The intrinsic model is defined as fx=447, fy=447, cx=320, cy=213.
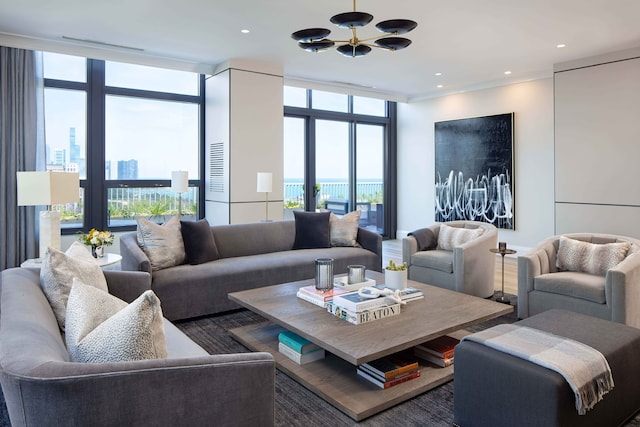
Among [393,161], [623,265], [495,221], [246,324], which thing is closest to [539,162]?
[495,221]

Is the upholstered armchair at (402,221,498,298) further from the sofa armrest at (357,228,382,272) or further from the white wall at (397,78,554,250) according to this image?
the white wall at (397,78,554,250)

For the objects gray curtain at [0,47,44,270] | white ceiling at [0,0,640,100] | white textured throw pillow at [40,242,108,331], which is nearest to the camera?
→ white textured throw pillow at [40,242,108,331]

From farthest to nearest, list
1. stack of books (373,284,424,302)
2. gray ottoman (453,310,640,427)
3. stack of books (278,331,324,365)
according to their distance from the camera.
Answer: stack of books (373,284,424,302)
stack of books (278,331,324,365)
gray ottoman (453,310,640,427)

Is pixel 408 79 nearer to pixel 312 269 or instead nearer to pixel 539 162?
pixel 539 162

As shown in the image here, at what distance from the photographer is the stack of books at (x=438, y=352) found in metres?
2.91

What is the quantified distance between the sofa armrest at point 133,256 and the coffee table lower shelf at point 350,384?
1.20 meters

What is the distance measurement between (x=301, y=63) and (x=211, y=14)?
208 cm

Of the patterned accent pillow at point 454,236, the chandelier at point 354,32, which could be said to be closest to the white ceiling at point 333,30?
the chandelier at point 354,32

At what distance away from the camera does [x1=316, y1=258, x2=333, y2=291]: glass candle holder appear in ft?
10.9

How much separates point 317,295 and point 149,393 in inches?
75.6

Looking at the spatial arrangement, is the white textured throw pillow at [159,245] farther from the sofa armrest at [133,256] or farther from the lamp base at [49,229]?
the lamp base at [49,229]

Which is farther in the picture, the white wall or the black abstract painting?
the black abstract painting

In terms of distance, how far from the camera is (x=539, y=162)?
6.83m

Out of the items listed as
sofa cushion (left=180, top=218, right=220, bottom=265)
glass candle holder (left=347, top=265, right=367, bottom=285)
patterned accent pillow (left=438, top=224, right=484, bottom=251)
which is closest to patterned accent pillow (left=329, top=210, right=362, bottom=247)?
patterned accent pillow (left=438, top=224, right=484, bottom=251)
